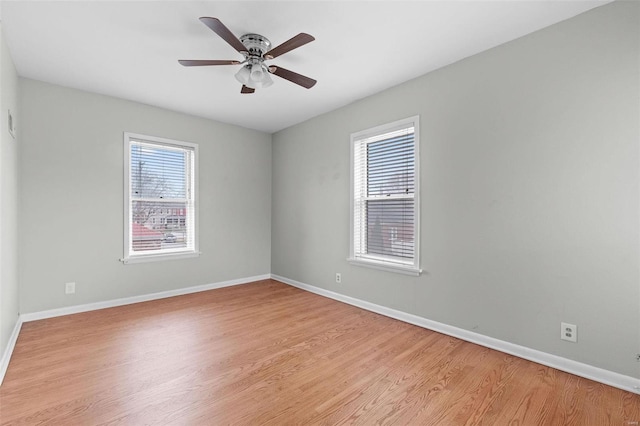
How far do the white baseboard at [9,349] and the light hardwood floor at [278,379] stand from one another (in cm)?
4

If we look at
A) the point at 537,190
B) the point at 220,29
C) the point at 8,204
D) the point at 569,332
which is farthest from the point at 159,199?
the point at 569,332

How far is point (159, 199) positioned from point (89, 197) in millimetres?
780

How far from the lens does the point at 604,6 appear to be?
2.03 metres

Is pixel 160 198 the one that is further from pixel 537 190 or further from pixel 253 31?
pixel 537 190

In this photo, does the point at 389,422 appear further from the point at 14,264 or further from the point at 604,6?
the point at 14,264

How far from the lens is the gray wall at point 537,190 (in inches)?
77.7

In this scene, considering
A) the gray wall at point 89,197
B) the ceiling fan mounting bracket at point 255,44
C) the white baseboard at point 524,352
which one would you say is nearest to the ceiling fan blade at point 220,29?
the ceiling fan mounting bracket at point 255,44

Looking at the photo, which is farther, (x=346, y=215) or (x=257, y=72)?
(x=346, y=215)

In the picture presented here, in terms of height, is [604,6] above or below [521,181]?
above

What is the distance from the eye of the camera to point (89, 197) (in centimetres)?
351

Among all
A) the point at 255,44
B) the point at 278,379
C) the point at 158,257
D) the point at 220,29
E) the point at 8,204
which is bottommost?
the point at 278,379

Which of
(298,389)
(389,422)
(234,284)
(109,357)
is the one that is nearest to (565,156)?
(389,422)

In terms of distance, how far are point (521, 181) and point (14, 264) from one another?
15.4 ft

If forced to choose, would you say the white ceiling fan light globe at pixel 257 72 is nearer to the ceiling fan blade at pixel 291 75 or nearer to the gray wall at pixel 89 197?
the ceiling fan blade at pixel 291 75
